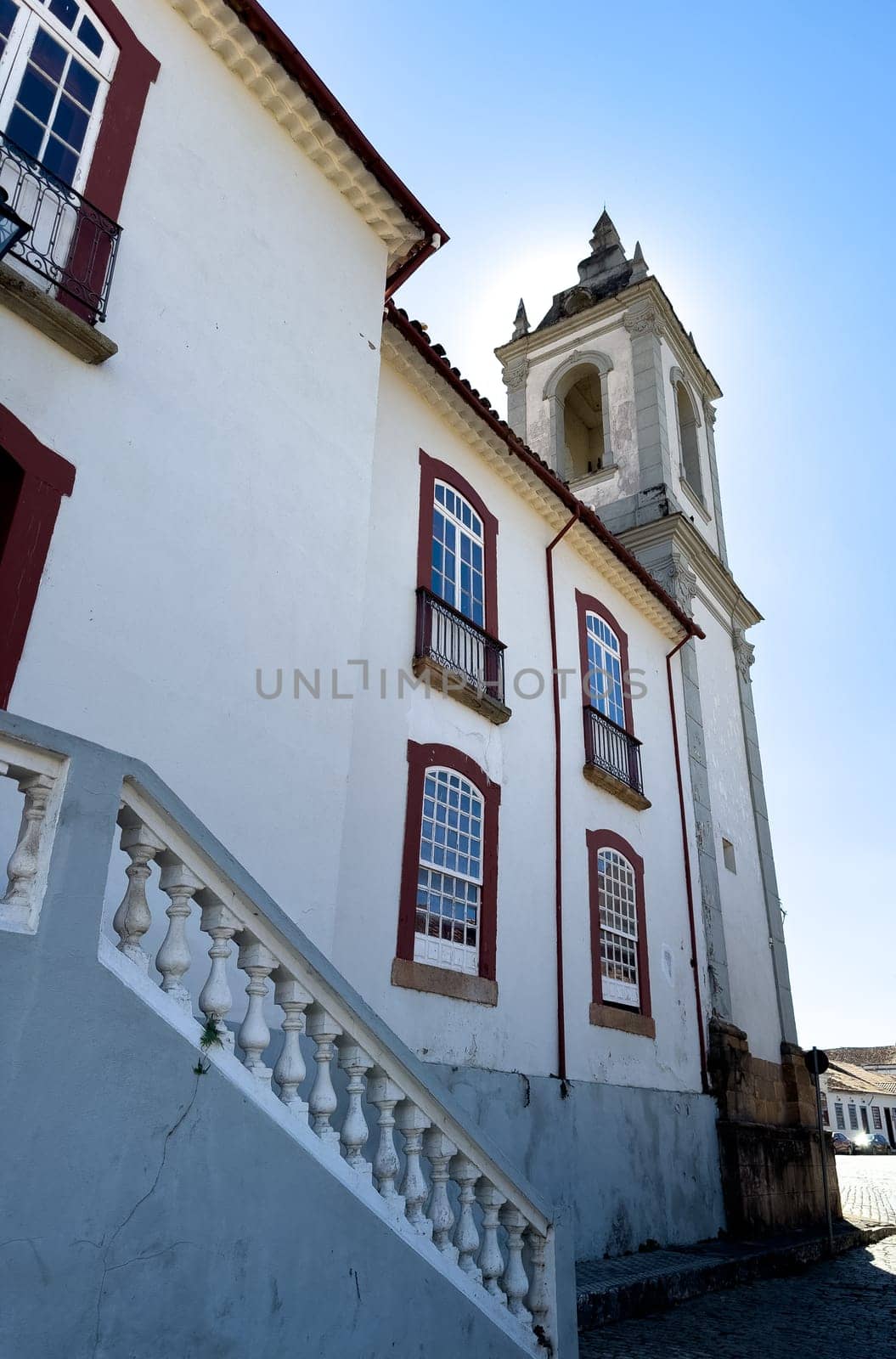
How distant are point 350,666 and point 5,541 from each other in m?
3.01

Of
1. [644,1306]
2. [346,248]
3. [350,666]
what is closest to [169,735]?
[350,666]

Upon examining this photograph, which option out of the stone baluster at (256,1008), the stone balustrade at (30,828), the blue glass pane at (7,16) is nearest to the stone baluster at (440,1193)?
the stone baluster at (256,1008)

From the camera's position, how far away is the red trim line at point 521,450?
388 inches

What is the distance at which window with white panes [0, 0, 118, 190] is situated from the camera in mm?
5934

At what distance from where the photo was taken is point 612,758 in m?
12.6

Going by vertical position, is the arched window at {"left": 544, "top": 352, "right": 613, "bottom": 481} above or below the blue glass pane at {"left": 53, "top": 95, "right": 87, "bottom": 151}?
above

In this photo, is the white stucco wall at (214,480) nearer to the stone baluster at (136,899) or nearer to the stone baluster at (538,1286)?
the stone baluster at (136,899)

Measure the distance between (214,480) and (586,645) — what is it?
23.7 ft

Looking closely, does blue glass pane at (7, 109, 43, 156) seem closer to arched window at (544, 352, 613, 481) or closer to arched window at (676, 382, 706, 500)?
arched window at (544, 352, 613, 481)

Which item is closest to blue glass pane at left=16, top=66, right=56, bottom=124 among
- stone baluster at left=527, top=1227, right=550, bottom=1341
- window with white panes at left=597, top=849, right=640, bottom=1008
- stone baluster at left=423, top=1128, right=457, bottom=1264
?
stone baluster at left=423, top=1128, right=457, bottom=1264

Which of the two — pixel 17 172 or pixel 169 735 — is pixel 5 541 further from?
pixel 17 172

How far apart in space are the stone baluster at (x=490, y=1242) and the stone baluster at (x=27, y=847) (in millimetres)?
2594

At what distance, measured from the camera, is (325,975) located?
3.75 metres

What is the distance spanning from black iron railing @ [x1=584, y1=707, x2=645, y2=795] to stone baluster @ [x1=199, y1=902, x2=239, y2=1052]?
863 cm
